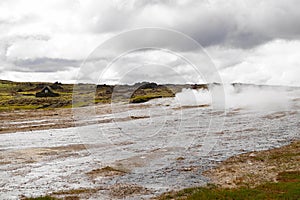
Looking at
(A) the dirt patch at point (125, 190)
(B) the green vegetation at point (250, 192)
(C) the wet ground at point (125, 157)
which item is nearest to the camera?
(B) the green vegetation at point (250, 192)

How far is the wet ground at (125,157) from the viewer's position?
84.9ft

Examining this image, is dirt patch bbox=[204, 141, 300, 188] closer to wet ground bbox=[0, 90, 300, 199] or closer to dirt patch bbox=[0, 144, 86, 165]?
wet ground bbox=[0, 90, 300, 199]

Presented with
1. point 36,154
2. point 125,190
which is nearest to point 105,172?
point 125,190

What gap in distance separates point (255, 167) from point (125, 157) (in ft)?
45.3

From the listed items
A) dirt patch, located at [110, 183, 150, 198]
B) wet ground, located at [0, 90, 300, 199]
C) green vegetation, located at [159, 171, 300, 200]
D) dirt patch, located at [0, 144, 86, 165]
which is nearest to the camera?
green vegetation, located at [159, 171, 300, 200]

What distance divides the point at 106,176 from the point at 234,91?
130248 mm

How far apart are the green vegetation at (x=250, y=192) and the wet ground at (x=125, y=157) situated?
1644 mm

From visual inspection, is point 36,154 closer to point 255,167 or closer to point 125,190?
point 125,190

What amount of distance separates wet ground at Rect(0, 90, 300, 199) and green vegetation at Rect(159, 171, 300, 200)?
164 cm

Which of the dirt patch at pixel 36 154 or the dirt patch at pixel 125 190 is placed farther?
the dirt patch at pixel 36 154

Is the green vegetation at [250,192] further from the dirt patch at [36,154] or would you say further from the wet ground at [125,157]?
the dirt patch at [36,154]

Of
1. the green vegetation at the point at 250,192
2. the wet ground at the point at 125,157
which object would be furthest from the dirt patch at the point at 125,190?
the green vegetation at the point at 250,192

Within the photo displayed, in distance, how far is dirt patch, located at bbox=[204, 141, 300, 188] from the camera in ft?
81.1

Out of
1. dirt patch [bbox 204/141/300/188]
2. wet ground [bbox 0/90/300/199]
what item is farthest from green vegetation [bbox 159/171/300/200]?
wet ground [bbox 0/90/300/199]
